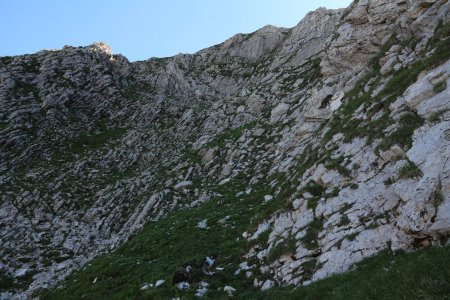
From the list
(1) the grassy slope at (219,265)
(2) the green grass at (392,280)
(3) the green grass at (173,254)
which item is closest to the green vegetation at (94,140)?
(3) the green grass at (173,254)

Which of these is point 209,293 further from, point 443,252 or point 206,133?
point 206,133

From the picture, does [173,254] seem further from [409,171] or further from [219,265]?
[409,171]

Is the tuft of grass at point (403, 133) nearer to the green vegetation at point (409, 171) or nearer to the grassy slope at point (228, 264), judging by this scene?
the green vegetation at point (409, 171)

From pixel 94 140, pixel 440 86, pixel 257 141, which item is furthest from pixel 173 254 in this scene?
pixel 94 140

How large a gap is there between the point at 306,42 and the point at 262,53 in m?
15.4

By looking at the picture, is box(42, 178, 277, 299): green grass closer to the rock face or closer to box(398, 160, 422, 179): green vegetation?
the rock face

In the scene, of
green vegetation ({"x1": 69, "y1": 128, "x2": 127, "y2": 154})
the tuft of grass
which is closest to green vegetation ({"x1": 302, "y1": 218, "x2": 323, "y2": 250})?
the tuft of grass

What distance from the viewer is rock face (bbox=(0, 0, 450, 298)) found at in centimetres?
1582

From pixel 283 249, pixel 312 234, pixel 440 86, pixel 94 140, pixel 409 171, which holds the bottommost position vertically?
pixel 283 249

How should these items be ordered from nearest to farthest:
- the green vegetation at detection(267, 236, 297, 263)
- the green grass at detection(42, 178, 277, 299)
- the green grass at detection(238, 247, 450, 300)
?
the green grass at detection(238, 247, 450, 300) < the green vegetation at detection(267, 236, 297, 263) < the green grass at detection(42, 178, 277, 299)

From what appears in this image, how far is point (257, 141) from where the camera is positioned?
4100 cm

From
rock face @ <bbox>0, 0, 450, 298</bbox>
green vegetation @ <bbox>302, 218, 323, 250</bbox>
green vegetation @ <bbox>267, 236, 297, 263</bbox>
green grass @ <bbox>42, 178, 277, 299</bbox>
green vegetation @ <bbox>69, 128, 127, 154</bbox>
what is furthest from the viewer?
green vegetation @ <bbox>69, 128, 127, 154</bbox>

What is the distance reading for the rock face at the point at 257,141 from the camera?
15.8 metres

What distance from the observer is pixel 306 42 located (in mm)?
65875
